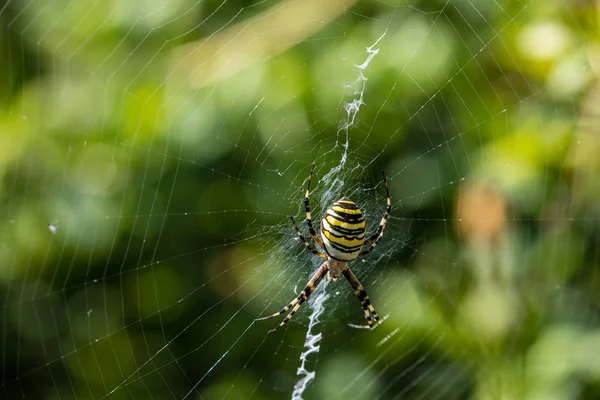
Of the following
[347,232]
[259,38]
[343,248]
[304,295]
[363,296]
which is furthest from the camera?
[363,296]

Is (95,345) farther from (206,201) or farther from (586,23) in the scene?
(586,23)

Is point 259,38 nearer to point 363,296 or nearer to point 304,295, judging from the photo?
point 304,295

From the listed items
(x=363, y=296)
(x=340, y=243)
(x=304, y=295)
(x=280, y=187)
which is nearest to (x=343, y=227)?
(x=340, y=243)

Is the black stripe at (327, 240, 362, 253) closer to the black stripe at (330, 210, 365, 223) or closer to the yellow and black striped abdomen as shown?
the yellow and black striped abdomen

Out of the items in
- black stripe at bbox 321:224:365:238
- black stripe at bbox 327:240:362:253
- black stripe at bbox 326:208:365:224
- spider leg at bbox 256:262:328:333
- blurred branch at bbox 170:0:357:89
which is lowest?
spider leg at bbox 256:262:328:333

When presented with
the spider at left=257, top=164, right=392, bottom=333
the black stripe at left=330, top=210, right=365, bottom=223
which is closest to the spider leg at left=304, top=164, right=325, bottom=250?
the spider at left=257, top=164, right=392, bottom=333
